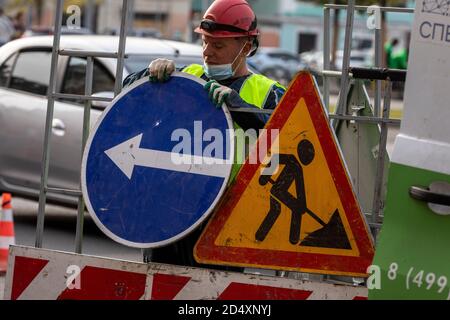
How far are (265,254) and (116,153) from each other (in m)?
0.71

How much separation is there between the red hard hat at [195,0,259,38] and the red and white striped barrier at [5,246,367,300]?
1.15 metres

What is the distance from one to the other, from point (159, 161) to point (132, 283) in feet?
1.53

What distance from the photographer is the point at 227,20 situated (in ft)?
16.7

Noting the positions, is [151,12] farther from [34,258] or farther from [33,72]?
[34,258]

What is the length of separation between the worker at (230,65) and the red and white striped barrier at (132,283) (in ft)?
1.06

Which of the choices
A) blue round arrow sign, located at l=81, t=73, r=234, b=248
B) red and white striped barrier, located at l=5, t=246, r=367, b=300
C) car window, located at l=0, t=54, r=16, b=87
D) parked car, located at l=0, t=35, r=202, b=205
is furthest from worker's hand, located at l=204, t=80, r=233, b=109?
car window, located at l=0, t=54, r=16, b=87

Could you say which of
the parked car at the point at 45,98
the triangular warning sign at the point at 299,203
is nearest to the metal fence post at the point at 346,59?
the triangular warning sign at the point at 299,203

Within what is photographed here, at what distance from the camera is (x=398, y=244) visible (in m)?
3.92

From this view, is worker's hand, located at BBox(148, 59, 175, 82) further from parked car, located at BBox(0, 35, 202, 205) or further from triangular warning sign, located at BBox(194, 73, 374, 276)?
parked car, located at BBox(0, 35, 202, 205)

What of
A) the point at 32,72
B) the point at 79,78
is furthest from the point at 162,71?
the point at 32,72

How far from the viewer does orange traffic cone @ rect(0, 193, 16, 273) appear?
9.03 metres

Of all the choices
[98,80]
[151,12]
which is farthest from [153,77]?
[151,12]

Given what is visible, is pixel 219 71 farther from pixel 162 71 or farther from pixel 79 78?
pixel 79 78

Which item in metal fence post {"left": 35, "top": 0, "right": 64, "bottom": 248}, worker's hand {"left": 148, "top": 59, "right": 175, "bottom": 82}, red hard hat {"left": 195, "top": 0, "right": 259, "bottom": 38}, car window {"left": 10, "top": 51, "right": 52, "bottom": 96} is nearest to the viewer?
worker's hand {"left": 148, "top": 59, "right": 175, "bottom": 82}
